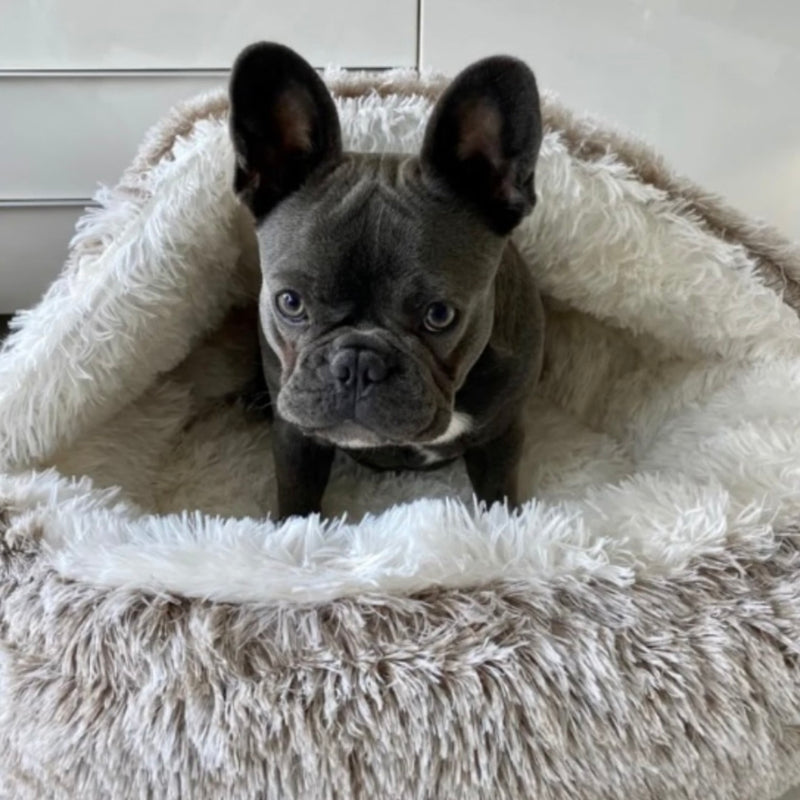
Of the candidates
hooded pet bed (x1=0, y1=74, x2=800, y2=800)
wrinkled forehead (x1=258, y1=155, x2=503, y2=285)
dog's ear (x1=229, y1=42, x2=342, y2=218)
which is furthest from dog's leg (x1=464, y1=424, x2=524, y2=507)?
dog's ear (x1=229, y1=42, x2=342, y2=218)

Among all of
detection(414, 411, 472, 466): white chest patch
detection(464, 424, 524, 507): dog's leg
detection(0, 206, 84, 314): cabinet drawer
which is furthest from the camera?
detection(0, 206, 84, 314): cabinet drawer

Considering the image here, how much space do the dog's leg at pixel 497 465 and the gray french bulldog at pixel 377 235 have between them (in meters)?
0.20

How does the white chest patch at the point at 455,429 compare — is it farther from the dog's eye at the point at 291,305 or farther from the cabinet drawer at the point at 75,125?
the cabinet drawer at the point at 75,125

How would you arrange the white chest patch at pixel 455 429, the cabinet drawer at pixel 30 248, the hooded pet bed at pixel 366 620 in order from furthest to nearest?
the cabinet drawer at pixel 30 248, the white chest patch at pixel 455 429, the hooded pet bed at pixel 366 620

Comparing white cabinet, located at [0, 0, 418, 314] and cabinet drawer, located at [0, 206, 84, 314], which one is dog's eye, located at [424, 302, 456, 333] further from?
cabinet drawer, located at [0, 206, 84, 314]

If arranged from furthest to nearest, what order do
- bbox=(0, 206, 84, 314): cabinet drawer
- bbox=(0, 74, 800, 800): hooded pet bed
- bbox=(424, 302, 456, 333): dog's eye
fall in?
bbox=(0, 206, 84, 314): cabinet drawer
bbox=(424, 302, 456, 333): dog's eye
bbox=(0, 74, 800, 800): hooded pet bed

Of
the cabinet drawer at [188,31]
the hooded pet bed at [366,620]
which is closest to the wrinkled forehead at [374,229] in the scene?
the hooded pet bed at [366,620]

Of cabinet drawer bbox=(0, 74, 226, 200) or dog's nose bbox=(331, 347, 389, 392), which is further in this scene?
cabinet drawer bbox=(0, 74, 226, 200)

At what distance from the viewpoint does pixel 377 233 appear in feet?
3.26

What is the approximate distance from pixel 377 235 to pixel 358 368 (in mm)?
136

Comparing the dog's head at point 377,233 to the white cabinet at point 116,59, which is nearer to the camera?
the dog's head at point 377,233

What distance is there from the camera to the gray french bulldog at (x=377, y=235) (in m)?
0.99

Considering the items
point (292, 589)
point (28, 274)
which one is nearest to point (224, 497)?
point (292, 589)

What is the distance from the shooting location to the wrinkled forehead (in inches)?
39.2
